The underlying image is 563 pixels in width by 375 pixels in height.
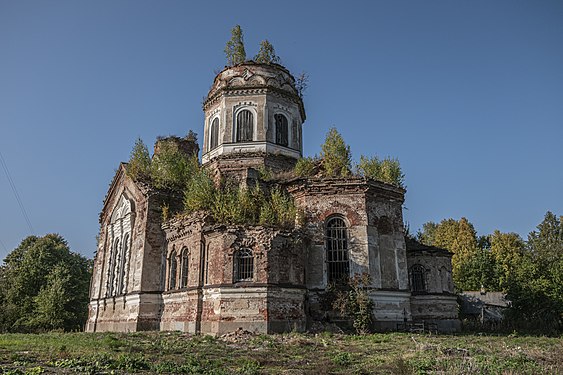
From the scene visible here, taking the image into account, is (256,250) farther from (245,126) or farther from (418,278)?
(418,278)

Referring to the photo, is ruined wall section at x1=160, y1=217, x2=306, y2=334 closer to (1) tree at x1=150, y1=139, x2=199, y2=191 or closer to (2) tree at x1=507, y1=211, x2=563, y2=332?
(1) tree at x1=150, y1=139, x2=199, y2=191

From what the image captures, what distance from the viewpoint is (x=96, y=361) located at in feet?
34.2

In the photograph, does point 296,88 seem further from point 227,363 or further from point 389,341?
point 227,363

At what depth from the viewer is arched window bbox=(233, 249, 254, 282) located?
18.4 m

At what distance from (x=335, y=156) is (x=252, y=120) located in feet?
18.7

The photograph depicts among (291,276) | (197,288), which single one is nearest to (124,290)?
(197,288)

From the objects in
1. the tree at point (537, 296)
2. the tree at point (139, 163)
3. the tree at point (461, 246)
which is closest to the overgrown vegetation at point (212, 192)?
the tree at point (139, 163)

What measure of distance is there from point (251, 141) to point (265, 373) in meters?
17.3

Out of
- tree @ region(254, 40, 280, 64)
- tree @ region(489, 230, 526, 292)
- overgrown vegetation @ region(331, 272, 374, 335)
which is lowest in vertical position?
overgrown vegetation @ region(331, 272, 374, 335)

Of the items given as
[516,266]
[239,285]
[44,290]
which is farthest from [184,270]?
[516,266]

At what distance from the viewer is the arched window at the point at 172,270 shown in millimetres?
21375

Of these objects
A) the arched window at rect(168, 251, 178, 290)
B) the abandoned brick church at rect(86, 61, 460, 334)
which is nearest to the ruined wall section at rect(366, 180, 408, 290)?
the abandoned brick church at rect(86, 61, 460, 334)

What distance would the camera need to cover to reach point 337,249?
20625mm

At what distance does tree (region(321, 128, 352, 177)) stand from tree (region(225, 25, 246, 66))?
8.64m
